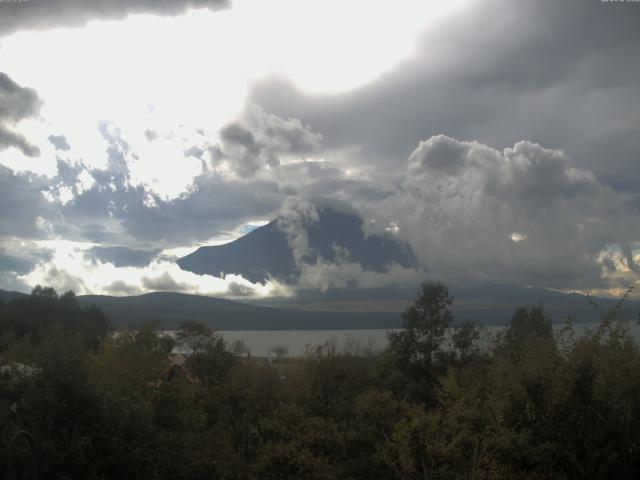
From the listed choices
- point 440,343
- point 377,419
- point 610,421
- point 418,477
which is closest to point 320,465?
point 377,419

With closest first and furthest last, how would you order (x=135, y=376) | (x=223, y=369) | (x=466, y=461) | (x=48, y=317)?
(x=466, y=461)
(x=135, y=376)
(x=223, y=369)
(x=48, y=317)

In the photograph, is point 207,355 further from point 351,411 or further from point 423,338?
point 423,338

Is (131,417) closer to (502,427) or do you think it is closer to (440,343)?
(502,427)

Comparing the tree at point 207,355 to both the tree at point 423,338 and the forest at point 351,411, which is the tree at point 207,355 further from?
the tree at point 423,338

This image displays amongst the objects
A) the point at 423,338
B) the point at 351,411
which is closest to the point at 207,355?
the point at 351,411

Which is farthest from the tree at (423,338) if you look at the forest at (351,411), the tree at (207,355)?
the tree at (207,355)

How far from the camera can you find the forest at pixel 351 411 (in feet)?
46.0

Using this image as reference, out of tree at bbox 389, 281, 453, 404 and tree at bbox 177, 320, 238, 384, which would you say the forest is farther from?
tree at bbox 177, 320, 238, 384

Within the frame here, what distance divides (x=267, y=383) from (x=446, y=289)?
10.9 m

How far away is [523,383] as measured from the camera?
48.0ft

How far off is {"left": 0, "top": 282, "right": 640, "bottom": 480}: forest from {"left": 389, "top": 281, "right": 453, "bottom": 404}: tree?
0.24 ft

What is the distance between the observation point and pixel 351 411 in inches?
1144

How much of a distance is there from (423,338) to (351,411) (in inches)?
238

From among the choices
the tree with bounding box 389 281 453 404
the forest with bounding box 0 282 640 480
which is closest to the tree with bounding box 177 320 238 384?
the forest with bounding box 0 282 640 480
